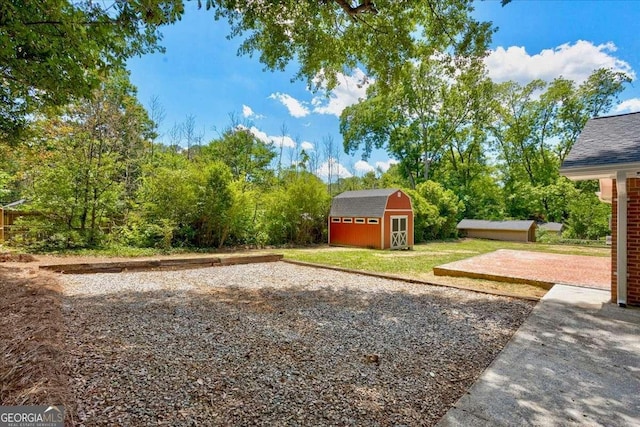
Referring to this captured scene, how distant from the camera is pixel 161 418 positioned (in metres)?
1.96

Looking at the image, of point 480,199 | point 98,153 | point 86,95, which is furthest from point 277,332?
point 480,199

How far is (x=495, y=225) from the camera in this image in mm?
23922

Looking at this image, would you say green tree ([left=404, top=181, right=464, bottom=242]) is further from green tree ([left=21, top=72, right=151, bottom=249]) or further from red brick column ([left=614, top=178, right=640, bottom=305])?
green tree ([left=21, top=72, right=151, bottom=249])

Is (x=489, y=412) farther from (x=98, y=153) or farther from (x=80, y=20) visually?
(x=98, y=153)

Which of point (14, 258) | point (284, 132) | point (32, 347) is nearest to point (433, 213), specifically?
point (284, 132)

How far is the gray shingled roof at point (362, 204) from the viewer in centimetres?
1562

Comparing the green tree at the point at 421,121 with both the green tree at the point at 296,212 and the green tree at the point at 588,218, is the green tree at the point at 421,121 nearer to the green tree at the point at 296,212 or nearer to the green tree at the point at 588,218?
the green tree at the point at 588,218

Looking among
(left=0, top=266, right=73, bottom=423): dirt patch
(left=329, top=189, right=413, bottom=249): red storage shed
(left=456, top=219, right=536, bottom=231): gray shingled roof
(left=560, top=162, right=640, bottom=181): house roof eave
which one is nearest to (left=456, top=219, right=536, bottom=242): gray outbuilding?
(left=456, top=219, right=536, bottom=231): gray shingled roof

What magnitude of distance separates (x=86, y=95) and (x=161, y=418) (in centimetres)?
363

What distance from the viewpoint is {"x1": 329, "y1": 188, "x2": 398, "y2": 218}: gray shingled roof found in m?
15.6

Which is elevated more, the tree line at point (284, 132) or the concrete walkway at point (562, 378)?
the tree line at point (284, 132)

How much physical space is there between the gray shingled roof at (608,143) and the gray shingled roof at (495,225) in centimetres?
1867

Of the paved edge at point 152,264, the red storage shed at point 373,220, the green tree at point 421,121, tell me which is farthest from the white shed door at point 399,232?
the green tree at point 421,121

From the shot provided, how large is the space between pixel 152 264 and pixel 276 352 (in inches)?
259
